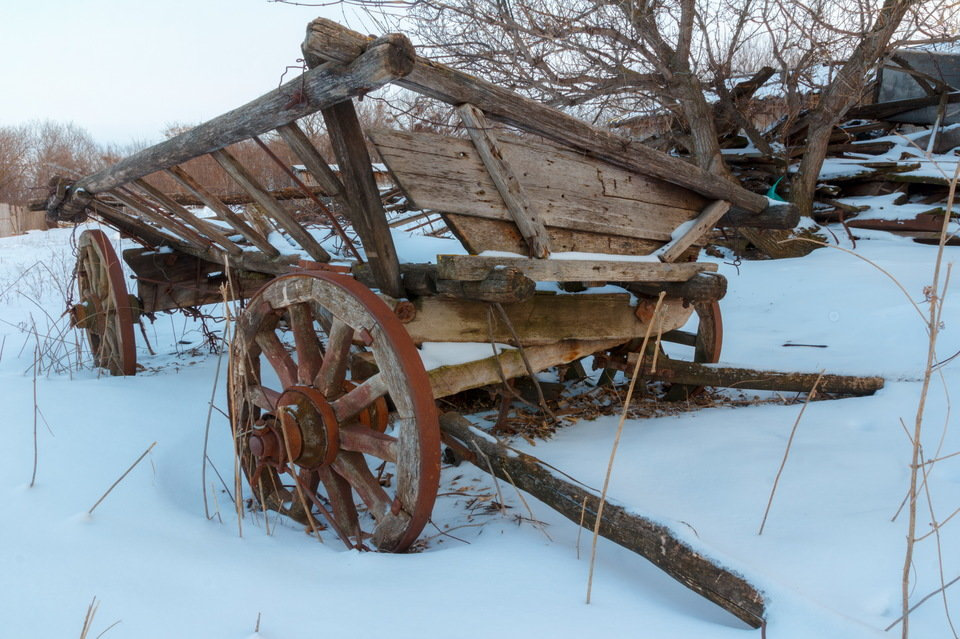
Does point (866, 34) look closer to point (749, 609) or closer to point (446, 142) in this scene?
point (446, 142)

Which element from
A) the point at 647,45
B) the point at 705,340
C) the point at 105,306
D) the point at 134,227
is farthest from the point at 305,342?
the point at 647,45

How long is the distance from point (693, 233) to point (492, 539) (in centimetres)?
197

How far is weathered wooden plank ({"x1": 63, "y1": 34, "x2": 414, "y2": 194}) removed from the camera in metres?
1.83

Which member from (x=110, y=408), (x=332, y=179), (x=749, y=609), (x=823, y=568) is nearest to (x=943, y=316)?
(x=823, y=568)

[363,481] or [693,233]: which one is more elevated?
[693,233]

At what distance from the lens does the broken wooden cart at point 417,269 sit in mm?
2080

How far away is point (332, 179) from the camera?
2.45 m

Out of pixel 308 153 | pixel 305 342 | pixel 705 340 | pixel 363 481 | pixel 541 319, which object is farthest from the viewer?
pixel 705 340

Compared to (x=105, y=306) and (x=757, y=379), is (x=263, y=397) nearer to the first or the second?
(x=757, y=379)

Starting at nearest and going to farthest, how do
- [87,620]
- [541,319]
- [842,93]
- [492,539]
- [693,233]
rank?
[87,620] < [492,539] < [541,319] < [693,233] < [842,93]

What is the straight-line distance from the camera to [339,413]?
234 cm

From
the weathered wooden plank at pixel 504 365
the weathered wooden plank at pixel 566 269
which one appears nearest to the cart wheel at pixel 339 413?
the weathered wooden plank at pixel 504 365

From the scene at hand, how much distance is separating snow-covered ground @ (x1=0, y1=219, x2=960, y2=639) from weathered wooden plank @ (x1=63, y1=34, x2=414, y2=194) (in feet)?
4.57

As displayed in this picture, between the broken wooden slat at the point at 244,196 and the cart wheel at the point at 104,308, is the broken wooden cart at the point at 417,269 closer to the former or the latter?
the broken wooden slat at the point at 244,196
